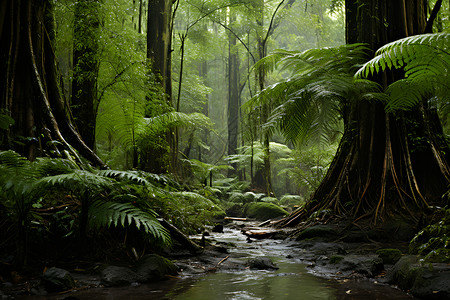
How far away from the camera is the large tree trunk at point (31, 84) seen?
329 cm

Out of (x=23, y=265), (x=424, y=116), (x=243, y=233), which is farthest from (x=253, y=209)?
(x=23, y=265)

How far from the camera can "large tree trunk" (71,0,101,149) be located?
4.52 metres

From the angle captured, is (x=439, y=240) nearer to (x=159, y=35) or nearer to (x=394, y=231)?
(x=394, y=231)

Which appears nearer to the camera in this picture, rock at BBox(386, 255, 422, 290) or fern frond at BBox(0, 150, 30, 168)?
rock at BBox(386, 255, 422, 290)

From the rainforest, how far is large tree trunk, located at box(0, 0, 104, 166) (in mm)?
13

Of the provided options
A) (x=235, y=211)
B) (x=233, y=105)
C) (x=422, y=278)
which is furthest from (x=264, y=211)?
(x=233, y=105)

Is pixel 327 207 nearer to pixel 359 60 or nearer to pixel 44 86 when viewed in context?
pixel 359 60

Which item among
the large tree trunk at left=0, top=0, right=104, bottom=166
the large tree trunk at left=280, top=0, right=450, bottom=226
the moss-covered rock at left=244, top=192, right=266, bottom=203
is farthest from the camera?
the moss-covered rock at left=244, top=192, right=266, bottom=203

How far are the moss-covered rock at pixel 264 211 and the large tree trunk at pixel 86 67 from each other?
4.84 m

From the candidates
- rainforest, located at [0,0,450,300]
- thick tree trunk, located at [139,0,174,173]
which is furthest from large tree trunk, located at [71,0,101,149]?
thick tree trunk, located at [139,0,174,173]

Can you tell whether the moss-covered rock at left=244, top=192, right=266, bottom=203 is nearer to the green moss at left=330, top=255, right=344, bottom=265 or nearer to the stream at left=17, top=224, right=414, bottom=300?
the green moss at left=330, top=255, right=344, bottom=265

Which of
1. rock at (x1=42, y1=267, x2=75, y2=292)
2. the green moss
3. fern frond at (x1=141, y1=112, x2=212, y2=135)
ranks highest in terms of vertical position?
fern frond at (x1=141, y1=112, x2=212, y2=135)

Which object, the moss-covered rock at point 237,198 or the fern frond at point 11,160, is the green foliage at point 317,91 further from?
the moss-covered rock at point 237,198

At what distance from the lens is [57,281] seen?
2188 millimetres
